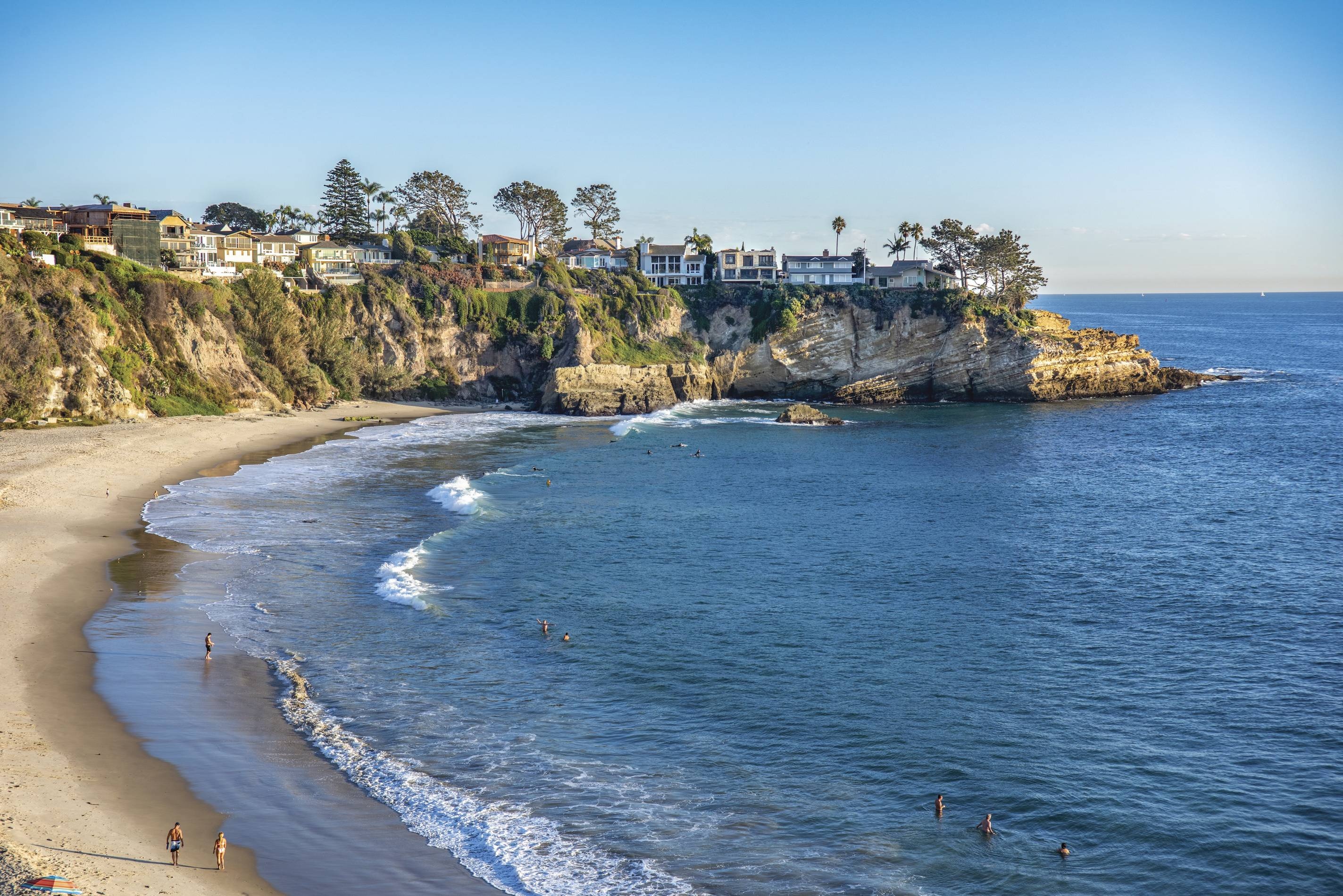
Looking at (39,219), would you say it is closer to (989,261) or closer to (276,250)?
(276,250)

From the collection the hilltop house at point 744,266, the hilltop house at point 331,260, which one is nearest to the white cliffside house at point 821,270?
the hilltop house at point 744,266

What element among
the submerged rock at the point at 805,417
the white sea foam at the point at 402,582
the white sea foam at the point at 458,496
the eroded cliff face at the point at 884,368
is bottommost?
the white sea foam at the point at 402,582

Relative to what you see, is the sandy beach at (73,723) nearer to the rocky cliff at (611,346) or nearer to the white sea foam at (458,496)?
the white sea foam at (458,496)

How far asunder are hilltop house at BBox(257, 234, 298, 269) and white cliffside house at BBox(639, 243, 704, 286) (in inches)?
1861

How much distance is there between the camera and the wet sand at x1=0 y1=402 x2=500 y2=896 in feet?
65.6

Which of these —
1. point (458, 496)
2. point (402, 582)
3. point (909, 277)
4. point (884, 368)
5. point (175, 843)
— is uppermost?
point (909, 277)

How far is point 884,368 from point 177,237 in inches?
3070

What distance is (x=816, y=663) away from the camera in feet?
108

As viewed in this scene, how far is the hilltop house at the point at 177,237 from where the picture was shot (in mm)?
95794

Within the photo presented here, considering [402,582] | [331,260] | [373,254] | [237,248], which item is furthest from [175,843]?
[373,254]

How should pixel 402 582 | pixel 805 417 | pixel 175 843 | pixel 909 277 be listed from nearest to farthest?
pixel 175 843 < pixel 402 582 < pixel 805 417 < pixel 909 277

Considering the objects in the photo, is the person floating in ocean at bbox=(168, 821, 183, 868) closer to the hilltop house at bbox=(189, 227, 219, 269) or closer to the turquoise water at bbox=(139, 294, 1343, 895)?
the turquoise water at bbox=(139, 294, 1343, 895)

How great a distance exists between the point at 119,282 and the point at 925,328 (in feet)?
262

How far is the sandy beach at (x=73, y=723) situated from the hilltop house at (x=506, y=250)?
73086mm
